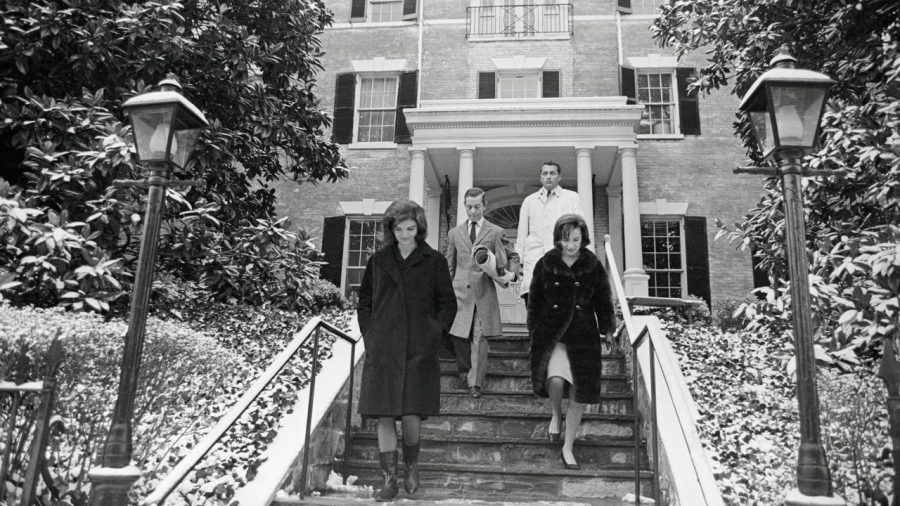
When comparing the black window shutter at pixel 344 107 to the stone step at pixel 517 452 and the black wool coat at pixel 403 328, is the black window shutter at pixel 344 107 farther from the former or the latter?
the black wool coat at pixel 403 328

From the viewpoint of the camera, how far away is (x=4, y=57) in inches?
244

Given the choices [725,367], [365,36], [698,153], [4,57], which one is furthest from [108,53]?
[698,153]

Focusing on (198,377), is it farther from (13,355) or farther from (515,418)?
(515,418)

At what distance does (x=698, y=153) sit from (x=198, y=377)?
33.1ft

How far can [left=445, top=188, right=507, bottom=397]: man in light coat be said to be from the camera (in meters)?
5.46

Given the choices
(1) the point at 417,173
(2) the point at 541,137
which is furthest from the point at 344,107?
(2) the point at 541,137

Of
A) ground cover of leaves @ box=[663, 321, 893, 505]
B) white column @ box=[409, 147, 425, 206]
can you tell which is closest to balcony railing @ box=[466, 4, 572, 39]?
white column @ box=[409, 147, 425, 206]

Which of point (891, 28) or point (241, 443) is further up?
point (891, 28)

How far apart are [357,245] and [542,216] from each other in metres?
7.24

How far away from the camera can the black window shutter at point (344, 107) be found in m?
13.3

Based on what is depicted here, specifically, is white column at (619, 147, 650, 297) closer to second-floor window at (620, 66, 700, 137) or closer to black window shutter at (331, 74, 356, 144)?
second-floor window at (620, 66, 700, 137)

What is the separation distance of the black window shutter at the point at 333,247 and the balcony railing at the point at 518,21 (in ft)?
14.8

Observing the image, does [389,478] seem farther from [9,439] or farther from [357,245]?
[357,245]

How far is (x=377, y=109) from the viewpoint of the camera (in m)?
13.5
